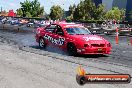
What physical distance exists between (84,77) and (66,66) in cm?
785

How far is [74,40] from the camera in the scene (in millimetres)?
13305

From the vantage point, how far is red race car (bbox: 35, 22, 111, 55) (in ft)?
42.8

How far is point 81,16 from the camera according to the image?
94.6m

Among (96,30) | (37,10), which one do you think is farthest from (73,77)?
(37,10)

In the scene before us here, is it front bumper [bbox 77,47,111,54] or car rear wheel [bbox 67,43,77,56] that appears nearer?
front bumper [bbox 77,47,111,54]

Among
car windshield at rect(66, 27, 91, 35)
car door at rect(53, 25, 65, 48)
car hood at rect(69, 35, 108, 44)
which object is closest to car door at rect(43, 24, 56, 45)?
car door at rect(53, 25, 65, 48)

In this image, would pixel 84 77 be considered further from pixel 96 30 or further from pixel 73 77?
pixel 96 30

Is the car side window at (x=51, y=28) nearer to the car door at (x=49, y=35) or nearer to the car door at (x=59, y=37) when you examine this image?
the car door at (x=49, y=35)

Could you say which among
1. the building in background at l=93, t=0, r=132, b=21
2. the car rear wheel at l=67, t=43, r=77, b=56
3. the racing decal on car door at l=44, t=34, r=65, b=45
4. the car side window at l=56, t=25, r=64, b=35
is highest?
the building in background at l=93, t=0, r=132, b=21

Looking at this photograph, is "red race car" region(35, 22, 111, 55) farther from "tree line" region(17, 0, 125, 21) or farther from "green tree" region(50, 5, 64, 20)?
"green tree" region(50, 5, 64, 20)

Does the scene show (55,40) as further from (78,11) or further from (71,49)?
(78,11)

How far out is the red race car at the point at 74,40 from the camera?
13.0m

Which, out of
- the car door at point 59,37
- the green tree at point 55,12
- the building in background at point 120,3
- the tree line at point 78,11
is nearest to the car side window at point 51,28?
the car door at point 59,37

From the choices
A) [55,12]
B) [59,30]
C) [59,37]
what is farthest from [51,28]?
[55,12]
